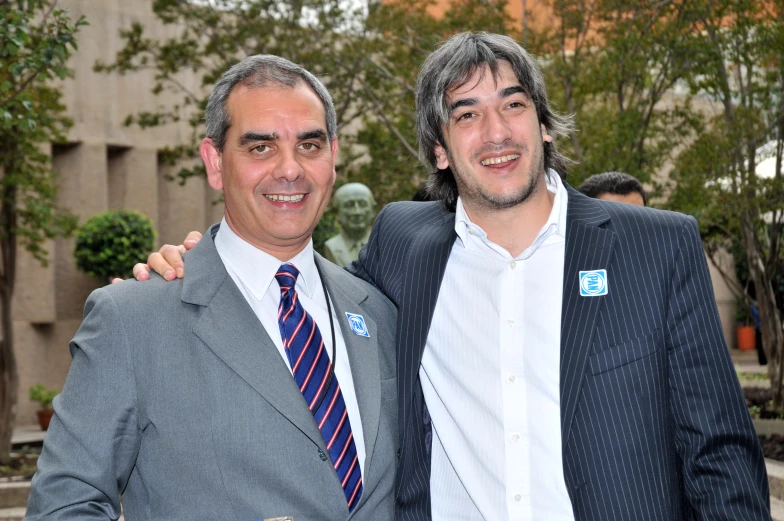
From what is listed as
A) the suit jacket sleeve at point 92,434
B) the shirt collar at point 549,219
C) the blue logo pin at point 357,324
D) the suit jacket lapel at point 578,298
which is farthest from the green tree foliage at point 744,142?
the suit jacket sleeve at point 92,434

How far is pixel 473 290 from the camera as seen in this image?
303 cm

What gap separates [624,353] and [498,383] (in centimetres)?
38

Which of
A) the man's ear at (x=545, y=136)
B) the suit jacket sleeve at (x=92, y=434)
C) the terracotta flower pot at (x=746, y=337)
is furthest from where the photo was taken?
the terracotta flower pot at (x=746, y=337)

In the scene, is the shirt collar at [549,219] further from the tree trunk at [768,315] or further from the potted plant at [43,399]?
the potted plant at [43,399]

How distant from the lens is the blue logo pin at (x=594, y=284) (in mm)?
2781

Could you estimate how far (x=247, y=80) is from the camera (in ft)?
9.44

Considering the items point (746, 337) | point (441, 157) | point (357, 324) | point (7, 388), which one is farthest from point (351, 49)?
point (746, 337)

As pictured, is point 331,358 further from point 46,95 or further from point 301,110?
point 46,95

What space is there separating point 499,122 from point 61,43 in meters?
4.24

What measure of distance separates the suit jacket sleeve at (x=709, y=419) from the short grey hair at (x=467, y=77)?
900mm

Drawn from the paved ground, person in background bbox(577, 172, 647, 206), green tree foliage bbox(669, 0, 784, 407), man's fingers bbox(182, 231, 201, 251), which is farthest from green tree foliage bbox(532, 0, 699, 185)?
man's fingers bbox(182, 231, 201, 251)

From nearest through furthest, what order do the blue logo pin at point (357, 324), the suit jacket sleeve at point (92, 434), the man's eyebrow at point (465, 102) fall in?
1. the suit jacket sleeve at point (92, 434)
2. the blue logo pin at point (357, 324)
3. the man's eyebrow at point (465, 102)

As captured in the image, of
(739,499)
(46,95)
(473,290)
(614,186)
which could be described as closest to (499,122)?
(473,290)

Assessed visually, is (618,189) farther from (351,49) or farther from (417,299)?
(351,49)
